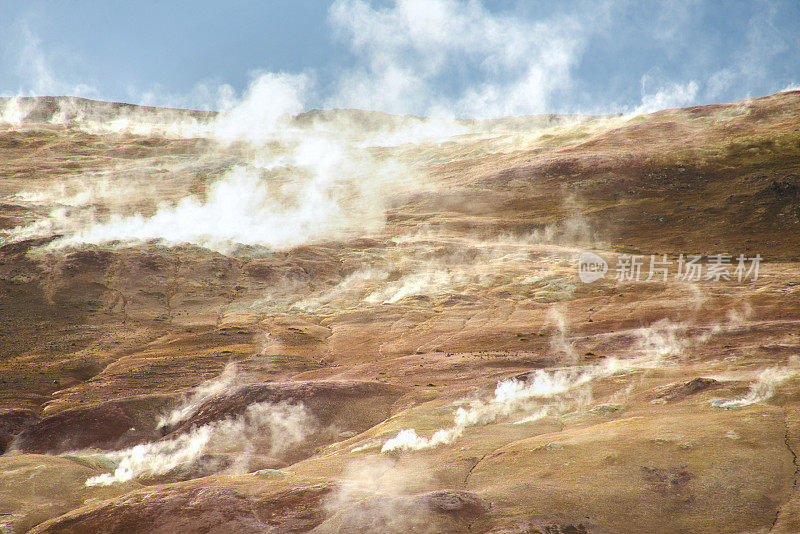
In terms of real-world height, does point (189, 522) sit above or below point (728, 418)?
below

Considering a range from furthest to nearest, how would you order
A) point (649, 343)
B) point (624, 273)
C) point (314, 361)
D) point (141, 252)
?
point (141, 252) → point (624, 273) → point (314, 361) → point (649, 343)

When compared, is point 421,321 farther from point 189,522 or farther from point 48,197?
point 48,197


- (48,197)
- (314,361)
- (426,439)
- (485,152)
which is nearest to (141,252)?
(314,361)

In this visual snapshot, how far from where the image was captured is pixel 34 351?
80.8 feet

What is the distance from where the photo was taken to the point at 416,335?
86.7ft

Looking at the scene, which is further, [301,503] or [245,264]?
[245,264]

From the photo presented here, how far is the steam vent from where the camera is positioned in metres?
8.37

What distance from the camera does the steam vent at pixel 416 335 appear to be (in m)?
8.37

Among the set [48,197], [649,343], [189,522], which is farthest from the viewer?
[48,197]

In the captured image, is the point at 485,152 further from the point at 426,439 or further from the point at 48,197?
the point at 426,439

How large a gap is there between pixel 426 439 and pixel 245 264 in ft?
89.5

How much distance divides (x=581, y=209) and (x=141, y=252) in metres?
33.1

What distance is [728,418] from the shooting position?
9875 millimetres

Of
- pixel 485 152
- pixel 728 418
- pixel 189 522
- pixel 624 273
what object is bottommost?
pixel 189 522
